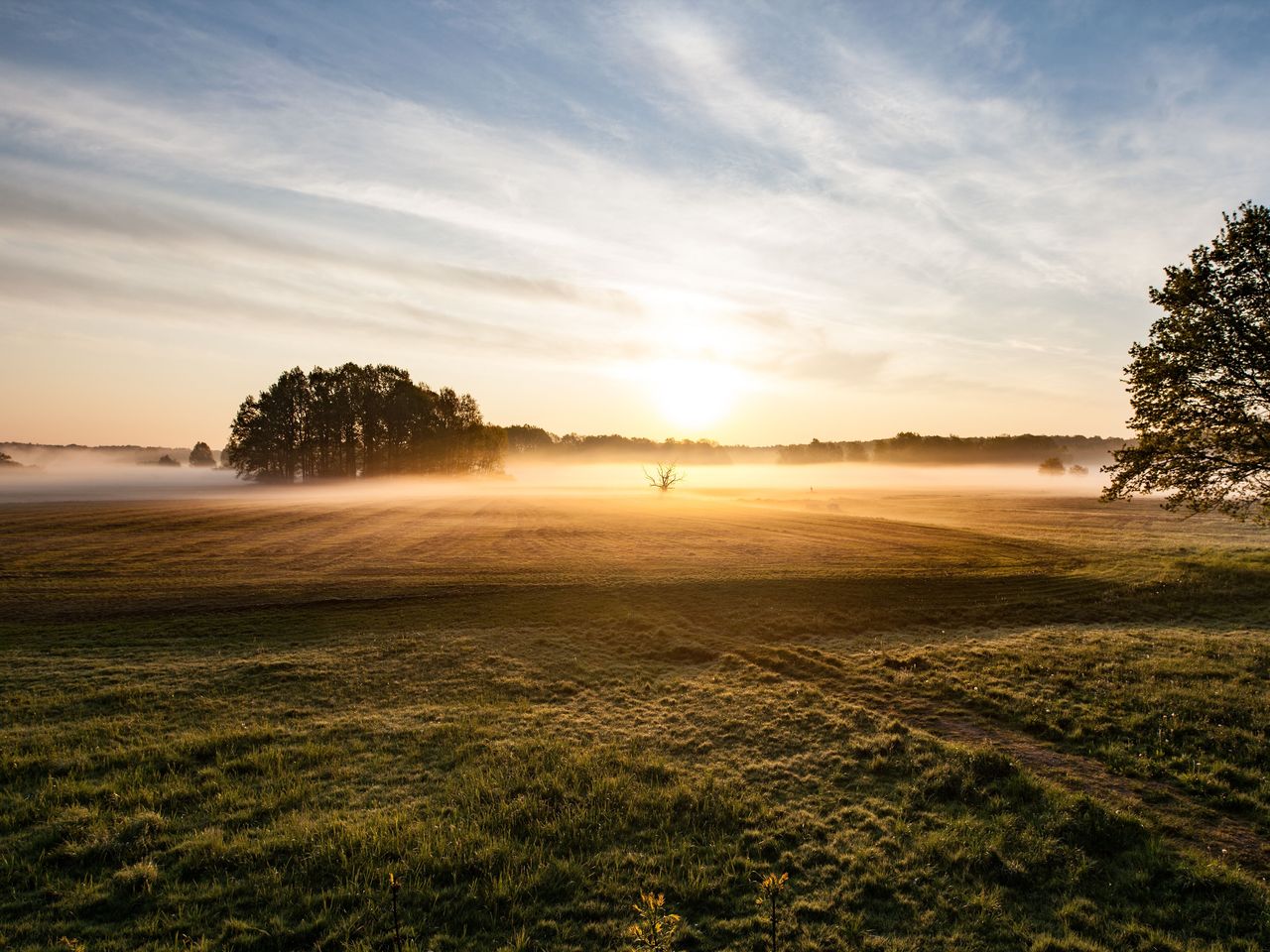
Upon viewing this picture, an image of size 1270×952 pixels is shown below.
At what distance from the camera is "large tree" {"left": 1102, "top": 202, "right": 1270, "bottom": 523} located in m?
26.0

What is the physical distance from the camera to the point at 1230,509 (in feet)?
95.6

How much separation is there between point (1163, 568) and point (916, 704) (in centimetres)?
2655

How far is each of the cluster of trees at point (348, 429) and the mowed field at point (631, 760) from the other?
95.1m

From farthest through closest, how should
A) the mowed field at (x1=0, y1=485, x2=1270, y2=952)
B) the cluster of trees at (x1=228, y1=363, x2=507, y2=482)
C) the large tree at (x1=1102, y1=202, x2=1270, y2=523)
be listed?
the cluster of trees at (x1=228, y1=363, x2=507, y2=482) → the large tree at (x1=1102, y1=202, x2=1270, y2=523) → the mowed field at (x1=0, y1=485, x2=1270, y2=952)

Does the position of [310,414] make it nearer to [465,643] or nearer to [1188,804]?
[465,643]

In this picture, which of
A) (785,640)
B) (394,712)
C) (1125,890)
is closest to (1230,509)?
(785,640)

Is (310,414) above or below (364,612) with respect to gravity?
above

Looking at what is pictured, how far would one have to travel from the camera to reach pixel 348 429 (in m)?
123

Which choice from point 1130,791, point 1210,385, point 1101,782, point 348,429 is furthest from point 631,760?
point 348,429

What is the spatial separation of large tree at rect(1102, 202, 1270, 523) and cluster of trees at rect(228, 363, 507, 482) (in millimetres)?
116760

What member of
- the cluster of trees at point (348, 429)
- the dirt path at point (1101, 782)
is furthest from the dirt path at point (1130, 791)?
the cluster of trees at point (348, 429)

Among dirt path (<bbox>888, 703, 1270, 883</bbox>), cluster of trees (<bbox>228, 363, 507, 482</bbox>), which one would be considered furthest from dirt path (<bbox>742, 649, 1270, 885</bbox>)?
Answer: cluster of trees (<bbox>228, 363, 507, 482</bbox>)

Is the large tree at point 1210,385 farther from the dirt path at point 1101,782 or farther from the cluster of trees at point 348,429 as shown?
the cluster of trees at point 348,429

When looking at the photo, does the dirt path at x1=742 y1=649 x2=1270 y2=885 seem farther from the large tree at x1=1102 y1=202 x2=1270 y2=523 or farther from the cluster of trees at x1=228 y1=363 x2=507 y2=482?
the cluster of trees at x1=228 y1=363 x2=507 y2=482
